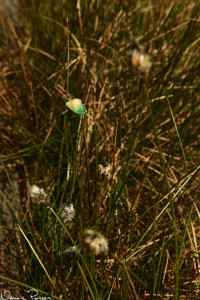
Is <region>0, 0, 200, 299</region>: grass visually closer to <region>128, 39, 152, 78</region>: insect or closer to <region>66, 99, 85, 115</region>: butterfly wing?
<region>66, 99, 85, 115</region>: butterfly wing

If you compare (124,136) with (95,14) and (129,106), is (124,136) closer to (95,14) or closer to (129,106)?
(129,106)

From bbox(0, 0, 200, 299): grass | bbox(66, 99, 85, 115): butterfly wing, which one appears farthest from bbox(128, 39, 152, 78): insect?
bbox(0, 0, 200, 299): grass

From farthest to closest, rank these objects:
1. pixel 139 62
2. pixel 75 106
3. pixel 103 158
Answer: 1. pixel 103 158
2. pixel 75 106
3. pixel 139 62

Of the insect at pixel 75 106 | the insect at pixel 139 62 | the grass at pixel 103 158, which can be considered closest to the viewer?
the insect at pixel 139 62

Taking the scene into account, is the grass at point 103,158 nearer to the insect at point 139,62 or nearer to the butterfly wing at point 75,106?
the butterfly wing at point 75,106

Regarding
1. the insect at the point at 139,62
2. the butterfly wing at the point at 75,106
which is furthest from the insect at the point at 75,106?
the insect at the point at 139,62

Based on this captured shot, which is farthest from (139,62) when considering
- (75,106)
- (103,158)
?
(103,158)

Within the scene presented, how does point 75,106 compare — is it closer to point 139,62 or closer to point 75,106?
point 75,106

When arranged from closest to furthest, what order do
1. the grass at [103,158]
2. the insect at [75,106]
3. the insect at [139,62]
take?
the insect at [139,62]
the insect at [75,106]
the grass at [103,158]
